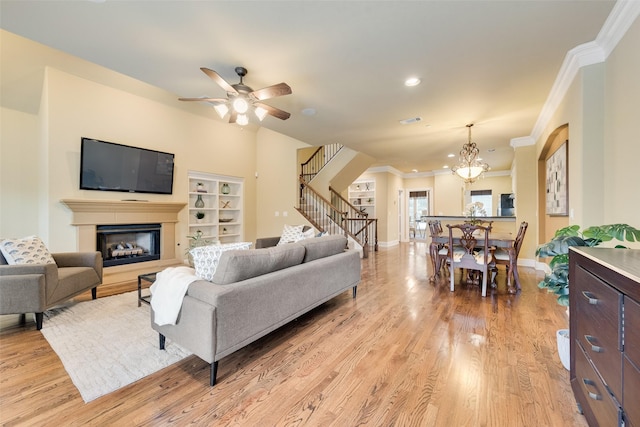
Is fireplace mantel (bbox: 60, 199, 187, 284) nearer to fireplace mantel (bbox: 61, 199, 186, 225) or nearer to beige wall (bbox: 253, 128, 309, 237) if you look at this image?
fireplace mantel (bbox: 61, 199, 186, 225)

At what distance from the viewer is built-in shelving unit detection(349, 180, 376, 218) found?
30.6 feet

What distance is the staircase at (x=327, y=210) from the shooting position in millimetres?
6961

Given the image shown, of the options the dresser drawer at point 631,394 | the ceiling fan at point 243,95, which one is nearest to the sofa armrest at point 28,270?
the ceiling fan at point 243,95

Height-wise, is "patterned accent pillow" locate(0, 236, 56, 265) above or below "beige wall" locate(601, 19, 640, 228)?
below

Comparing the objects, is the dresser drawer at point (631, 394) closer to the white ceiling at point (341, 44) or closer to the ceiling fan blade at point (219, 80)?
the white ceiling at point (341, 44)

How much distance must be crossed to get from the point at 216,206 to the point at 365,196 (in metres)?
5.31

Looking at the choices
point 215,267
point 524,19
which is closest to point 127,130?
point 215,267

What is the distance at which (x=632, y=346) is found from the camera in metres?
0.91

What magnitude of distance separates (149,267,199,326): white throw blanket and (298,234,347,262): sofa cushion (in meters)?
1.14

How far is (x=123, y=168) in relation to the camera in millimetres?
4754

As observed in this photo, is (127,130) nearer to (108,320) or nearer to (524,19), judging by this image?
(108,320)

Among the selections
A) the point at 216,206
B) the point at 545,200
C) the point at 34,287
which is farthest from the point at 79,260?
the point at 545,200

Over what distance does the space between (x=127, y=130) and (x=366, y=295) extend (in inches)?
204

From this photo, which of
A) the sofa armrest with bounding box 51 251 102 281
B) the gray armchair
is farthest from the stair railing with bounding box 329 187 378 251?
the gray armchair
